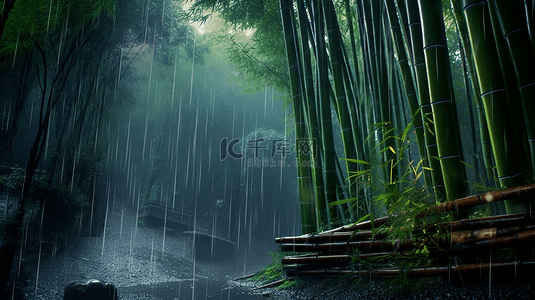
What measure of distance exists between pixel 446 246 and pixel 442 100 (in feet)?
1.69

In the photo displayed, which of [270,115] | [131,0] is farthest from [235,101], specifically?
[131,0]

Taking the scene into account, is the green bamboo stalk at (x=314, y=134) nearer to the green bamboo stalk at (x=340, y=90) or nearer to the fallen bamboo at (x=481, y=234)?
the green bamboo stalk at (x=340, y=90)

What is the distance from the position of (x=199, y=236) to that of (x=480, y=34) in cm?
857

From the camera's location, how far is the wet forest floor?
0.98 metres

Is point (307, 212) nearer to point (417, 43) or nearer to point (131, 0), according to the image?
point (417, 43)

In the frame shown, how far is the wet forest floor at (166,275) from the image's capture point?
0.98 m

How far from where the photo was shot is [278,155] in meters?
10.8

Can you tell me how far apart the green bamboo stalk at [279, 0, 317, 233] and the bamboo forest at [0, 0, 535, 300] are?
0.01 meters

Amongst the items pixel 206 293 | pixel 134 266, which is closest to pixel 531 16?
pixel 206 293

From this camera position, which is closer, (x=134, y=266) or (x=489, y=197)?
(x=489, y=197)

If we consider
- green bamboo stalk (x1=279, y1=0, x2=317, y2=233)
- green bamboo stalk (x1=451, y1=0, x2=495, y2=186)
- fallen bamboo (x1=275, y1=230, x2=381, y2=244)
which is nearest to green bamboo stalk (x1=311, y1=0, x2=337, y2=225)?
green bamboo stalk (x1=279, y1=0, x2=317, y2=233)

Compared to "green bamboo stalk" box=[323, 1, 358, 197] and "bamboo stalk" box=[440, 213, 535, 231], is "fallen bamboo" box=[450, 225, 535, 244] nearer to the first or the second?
"bamboo stalk" box=[440, 213, 535, 231]

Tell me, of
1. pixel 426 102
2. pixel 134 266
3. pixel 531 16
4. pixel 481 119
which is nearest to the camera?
pixel 531 16

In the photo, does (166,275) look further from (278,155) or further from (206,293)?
(278,155)
